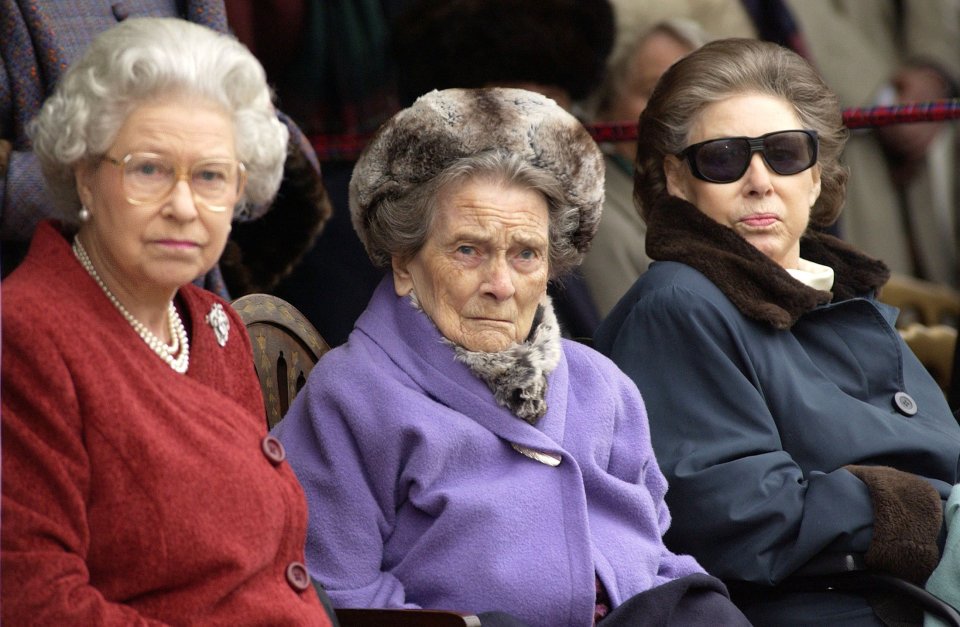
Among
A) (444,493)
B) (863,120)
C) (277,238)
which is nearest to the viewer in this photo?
(444,493)

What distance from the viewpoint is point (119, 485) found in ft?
7.90

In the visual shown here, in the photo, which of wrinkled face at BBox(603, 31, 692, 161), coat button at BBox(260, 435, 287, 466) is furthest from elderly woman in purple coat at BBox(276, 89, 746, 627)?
wrinkled face at BBox(603, 31, 692, 161)

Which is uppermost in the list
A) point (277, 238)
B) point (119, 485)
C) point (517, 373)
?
Answer: point (119, 485)

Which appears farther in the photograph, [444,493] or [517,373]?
[517,373]

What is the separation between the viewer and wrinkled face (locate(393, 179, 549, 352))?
3219 mm

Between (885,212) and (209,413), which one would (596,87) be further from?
(209,413)

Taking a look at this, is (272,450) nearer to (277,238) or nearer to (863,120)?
(277,238)

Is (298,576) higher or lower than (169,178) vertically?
lower

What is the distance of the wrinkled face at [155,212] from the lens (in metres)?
2.54

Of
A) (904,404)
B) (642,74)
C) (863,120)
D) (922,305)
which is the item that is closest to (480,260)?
(904,404)

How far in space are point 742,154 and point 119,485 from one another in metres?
1.98

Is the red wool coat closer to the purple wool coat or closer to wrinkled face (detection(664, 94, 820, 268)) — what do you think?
the purple wool coat

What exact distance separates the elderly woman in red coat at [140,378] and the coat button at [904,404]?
169 cm

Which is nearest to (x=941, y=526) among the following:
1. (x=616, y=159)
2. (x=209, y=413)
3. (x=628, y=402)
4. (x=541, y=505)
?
(x=628, y=402)
